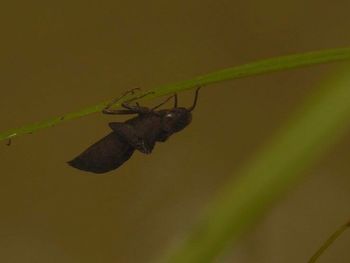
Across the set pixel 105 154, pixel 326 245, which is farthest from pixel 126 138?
pixel 326 245

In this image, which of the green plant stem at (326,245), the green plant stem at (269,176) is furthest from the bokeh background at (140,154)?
the green plant stem at (269,176)

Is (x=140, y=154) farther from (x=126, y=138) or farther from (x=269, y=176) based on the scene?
(x=269, y=176)

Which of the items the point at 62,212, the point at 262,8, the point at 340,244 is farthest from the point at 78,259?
the point at 262,8

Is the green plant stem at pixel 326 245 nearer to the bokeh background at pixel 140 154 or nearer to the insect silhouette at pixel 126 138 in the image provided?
the insect silhouette at pixel 126 138

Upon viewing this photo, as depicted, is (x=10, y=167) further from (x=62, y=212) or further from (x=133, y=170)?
(x=133, y=170)

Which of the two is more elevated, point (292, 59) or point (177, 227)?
point (292, 59)

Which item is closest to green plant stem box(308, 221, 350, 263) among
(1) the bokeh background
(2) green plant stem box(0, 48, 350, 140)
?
(2) green plant stem box(0, 48, 350, 140)
